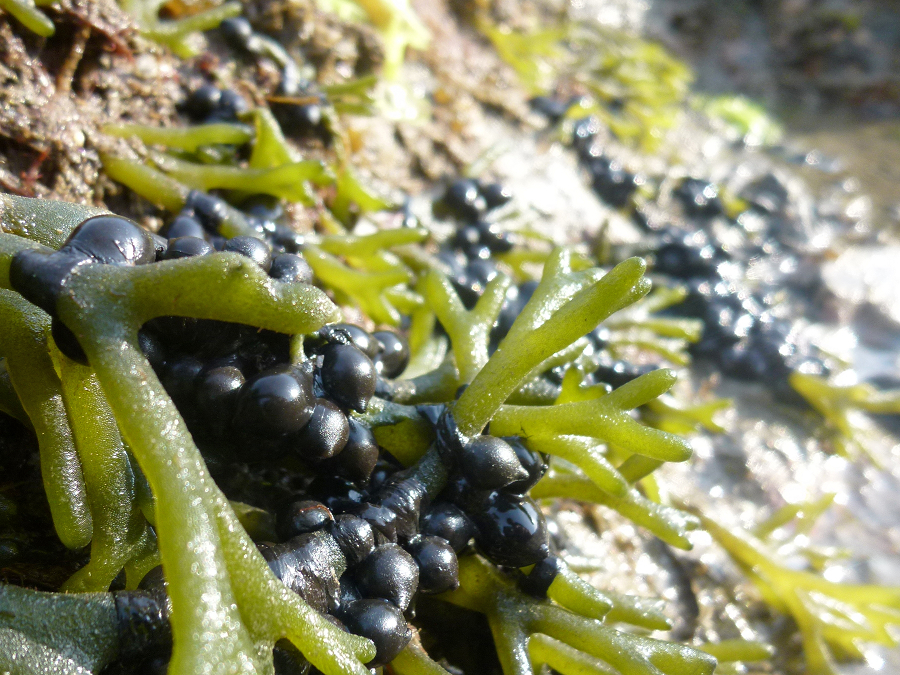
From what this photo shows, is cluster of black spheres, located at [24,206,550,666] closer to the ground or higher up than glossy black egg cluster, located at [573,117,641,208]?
closer to the ground

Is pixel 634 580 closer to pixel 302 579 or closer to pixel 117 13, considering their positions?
pixel 302 579

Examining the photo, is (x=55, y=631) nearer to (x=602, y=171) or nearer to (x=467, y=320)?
(x=467, y=320)

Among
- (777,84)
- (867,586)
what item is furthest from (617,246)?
(777,84)

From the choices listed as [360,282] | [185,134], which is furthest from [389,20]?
[360,282]

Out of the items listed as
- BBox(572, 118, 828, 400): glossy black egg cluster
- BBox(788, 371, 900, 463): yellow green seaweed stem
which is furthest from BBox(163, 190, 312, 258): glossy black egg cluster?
BBox(788, 371, 900, 463): yellow green seaweed stem

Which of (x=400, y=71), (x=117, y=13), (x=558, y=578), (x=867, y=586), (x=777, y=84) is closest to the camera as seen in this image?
(x=558, y=578)

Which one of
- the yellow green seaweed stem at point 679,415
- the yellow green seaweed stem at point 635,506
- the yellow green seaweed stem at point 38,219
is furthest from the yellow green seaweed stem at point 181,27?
the yellow green seaweed stem at point 679,415

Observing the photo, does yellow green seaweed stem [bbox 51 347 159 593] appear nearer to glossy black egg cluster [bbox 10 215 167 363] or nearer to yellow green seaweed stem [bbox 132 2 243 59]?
glossy black egg cluster [bbox 10 215 167 363]
